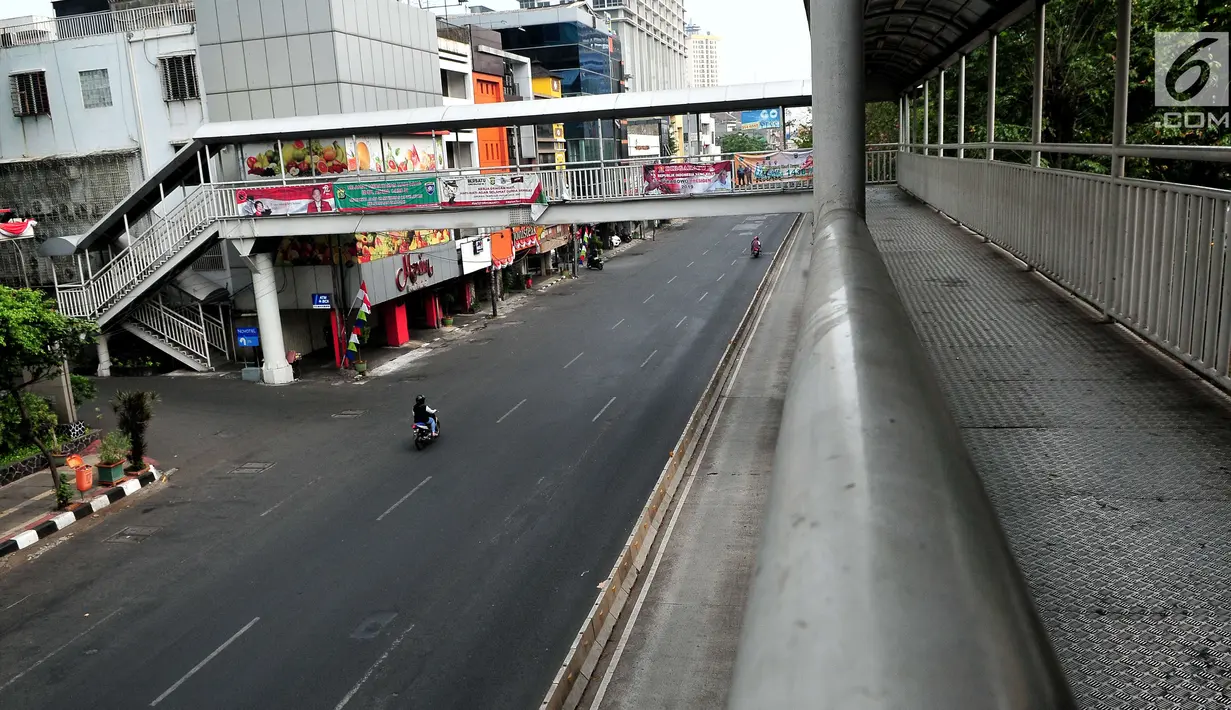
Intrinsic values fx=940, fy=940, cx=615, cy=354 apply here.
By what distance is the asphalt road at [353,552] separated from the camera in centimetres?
1127

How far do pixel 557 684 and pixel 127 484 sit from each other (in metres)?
17.0

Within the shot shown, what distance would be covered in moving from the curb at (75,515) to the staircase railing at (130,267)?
924 centimetres

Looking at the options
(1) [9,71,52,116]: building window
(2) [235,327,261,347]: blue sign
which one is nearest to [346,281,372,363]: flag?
(2) [235,327,261,347]: blue sign

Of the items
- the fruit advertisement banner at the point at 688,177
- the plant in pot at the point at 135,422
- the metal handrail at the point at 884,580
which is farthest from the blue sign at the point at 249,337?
the metal handrail at the point at 884,580

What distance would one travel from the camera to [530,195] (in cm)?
2231

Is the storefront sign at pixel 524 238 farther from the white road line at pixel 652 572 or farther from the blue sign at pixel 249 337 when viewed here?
the white road line at pixel 652 572

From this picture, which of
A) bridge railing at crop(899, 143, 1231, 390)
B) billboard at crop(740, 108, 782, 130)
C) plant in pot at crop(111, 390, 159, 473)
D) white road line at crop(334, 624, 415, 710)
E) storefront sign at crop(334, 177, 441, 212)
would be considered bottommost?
white road line at crop(334, 624, 415, 710)

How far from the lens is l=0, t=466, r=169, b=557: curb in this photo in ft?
49.5

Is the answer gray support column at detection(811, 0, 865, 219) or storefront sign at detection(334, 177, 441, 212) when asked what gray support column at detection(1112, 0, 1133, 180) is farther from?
storefront sign at detection(334, 177, 441, 212)

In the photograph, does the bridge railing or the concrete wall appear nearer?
the bridge railing

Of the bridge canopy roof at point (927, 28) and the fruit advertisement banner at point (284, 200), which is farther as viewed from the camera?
the fruit advertisement banner at point (284, 200)

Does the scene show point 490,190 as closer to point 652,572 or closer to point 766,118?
point 652,572

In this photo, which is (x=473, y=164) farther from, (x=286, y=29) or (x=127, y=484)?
(x=127, y=484)

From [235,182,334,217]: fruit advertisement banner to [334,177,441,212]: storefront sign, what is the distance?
0.45m
